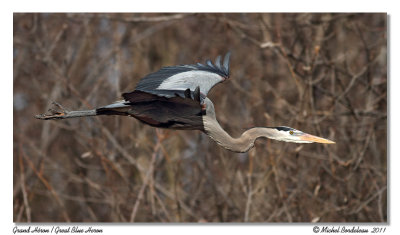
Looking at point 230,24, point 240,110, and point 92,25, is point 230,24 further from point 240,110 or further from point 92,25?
point 92,25

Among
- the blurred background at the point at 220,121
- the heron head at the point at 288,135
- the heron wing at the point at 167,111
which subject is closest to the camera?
the heron wing at the point at 167,111

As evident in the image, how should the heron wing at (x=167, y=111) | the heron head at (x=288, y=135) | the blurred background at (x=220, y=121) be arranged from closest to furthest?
the heron wing at (x=167, y=111) < the heron head at (x=288, y=135) < the blurred background at (x=220, y=121)

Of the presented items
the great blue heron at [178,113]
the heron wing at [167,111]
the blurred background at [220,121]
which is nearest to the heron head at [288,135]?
the great blue heron at [178,113]

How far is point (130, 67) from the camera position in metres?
8.62

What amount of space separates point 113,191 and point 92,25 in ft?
11.6

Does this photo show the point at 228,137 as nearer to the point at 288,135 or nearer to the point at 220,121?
the point at 288,135

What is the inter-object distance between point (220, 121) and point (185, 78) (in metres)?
2.13

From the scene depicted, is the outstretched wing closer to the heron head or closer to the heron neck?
the heron neck

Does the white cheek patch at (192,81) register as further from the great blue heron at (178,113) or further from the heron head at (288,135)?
the heron head at (288,135)

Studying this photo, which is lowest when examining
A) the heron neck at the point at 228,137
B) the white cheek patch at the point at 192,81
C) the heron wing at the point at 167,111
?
the heron neck at the point at 228,137

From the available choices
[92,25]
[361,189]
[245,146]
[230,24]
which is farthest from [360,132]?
[92,25]

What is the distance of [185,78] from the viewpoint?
15.8ft

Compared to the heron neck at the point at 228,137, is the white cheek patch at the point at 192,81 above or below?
above

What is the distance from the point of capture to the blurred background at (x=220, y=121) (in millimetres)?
5816
